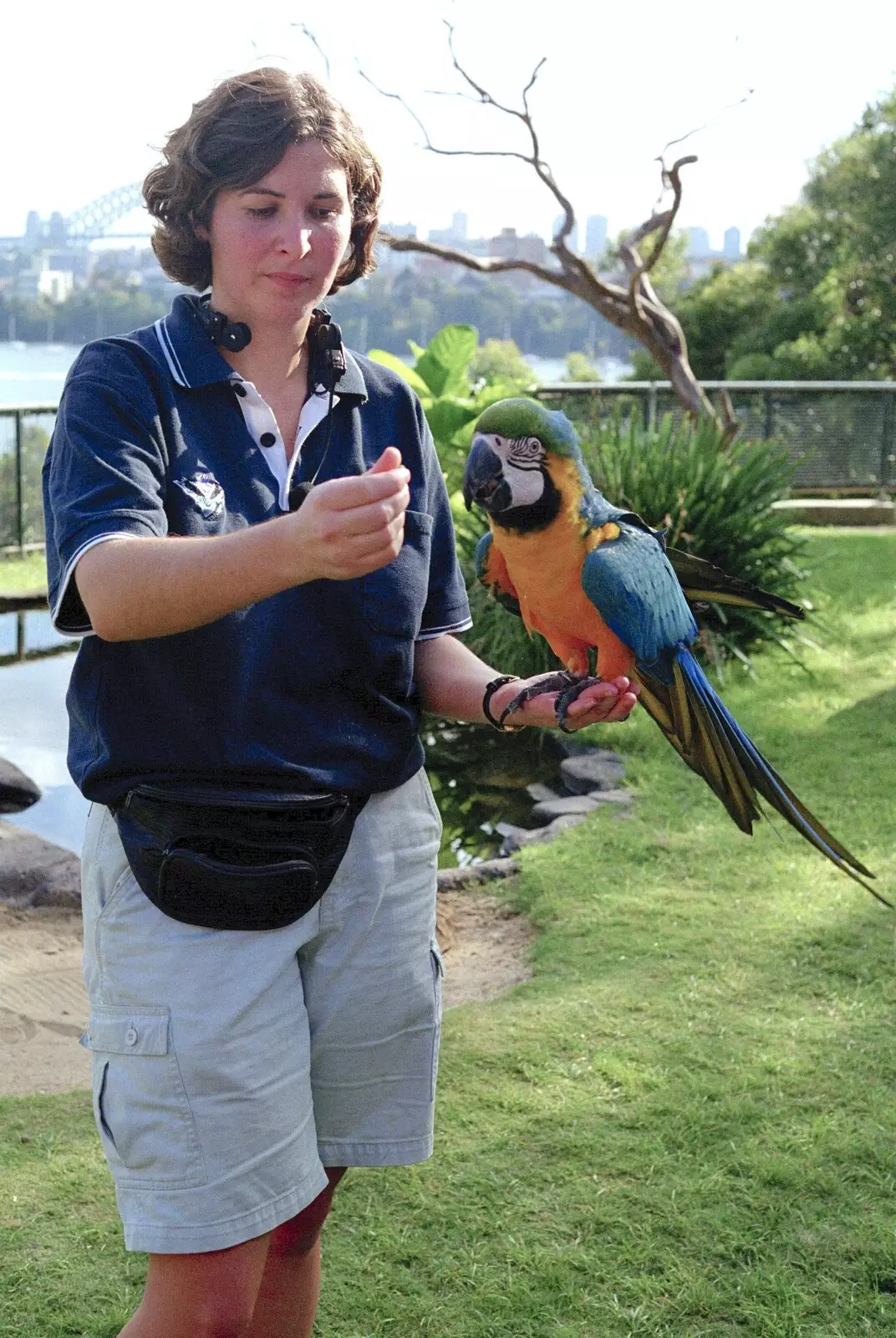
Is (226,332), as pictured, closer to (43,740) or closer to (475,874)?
(475,874)

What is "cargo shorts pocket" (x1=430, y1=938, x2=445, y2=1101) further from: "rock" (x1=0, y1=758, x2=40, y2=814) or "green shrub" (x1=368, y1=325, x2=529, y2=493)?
"green shrub" (x1=368, y1=325, x2=529, y2=493)

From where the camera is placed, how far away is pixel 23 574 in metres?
8.45

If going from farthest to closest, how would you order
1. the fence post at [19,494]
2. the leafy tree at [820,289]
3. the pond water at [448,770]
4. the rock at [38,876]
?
the leafy tree at [820,289], the fence post at [19,494], the pond water at [448,770], the rock at [38,876]

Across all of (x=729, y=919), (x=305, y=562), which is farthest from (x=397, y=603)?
(x=729, y=919)

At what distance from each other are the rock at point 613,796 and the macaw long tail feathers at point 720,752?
2911 millimetres

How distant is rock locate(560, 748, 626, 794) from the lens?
473 centimetres

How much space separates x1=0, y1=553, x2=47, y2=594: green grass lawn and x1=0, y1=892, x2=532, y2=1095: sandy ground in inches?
169

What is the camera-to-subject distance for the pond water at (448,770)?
185 inches

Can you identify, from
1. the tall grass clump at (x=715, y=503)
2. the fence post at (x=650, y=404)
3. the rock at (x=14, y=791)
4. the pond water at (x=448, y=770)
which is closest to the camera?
the pond water at (x=448, y=770)

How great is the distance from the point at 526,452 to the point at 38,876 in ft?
9.76

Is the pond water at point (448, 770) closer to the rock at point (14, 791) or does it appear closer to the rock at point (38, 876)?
the rock at point (14, 791)

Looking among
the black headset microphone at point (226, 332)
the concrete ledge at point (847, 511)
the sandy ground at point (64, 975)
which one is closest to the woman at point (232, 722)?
the black headset microphone at point (226, 332)

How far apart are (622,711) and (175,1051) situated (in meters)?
0.60

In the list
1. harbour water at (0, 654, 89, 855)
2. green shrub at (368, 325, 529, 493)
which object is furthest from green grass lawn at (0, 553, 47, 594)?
green shrub at (368, 325, 529, 493)
